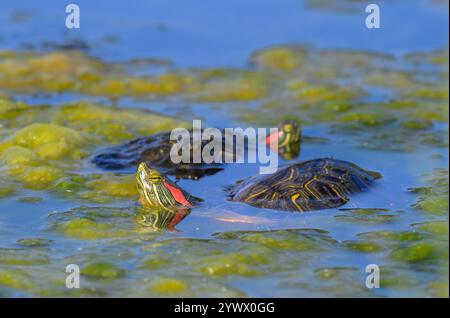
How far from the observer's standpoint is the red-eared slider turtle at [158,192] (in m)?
6.56

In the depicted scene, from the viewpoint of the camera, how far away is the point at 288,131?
8.55 metres

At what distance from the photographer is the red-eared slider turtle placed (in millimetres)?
6559

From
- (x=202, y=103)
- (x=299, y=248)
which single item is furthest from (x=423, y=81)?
(x=299, y=248)

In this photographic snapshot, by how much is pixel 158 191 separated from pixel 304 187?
107cm

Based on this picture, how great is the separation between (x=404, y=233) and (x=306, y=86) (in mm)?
4408

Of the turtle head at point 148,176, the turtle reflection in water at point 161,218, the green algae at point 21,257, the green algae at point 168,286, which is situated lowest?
the green algae at point 168,286

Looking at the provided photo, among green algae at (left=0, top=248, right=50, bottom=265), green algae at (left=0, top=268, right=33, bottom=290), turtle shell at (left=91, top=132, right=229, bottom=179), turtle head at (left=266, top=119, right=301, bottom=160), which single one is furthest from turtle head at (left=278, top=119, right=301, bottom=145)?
green algae at (left=0, top=268, right=33, bottom=290)

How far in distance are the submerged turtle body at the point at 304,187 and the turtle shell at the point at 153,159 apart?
655 mm

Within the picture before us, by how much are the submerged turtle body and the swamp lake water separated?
0.10m

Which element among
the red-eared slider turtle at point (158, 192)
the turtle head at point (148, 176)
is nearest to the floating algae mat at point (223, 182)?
the red-eared slider turtle at point (158, 192)

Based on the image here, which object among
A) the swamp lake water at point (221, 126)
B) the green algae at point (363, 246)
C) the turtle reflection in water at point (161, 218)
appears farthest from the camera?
the turtle reflection in water at point (161, 218)

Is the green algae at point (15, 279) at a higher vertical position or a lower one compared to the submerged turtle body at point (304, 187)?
lower

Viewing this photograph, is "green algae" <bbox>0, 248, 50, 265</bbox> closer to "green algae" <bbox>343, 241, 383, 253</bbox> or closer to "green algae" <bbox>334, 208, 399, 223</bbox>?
"green algae" <bbox>343, 241, 383, 253</bbox>

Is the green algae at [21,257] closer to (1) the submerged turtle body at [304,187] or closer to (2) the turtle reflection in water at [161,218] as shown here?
(2) the turtle reflection in water at [161,218]
